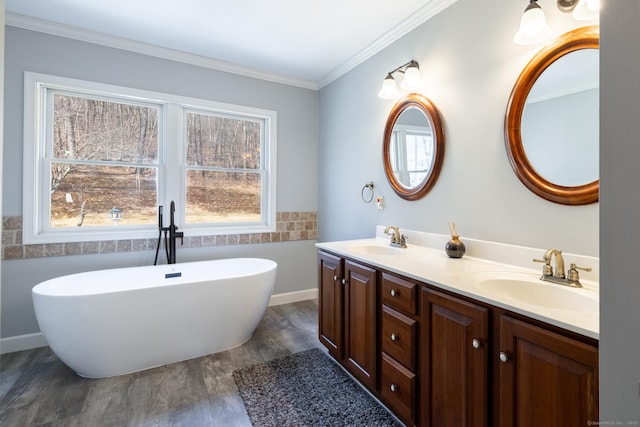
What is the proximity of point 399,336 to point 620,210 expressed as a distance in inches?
50.0

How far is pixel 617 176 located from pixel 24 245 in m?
3.58

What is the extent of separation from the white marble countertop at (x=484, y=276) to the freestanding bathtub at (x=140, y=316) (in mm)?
913

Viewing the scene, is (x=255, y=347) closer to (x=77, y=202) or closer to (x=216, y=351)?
(x=216, y=351)

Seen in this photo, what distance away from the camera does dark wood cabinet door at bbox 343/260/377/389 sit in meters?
1.81

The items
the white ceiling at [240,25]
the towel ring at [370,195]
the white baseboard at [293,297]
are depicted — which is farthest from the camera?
the white baseboard at [293,297]

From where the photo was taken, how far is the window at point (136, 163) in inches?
101

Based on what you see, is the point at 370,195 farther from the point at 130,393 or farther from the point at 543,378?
the point at 130,393

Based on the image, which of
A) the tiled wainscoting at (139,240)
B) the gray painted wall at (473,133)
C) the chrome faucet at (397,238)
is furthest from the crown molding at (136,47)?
the chrome faucet at (397,238)

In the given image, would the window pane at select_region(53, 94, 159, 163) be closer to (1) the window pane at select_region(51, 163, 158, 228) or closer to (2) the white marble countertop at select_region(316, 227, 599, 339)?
(1) the window pane at select_region(51, 163, 158, 228)

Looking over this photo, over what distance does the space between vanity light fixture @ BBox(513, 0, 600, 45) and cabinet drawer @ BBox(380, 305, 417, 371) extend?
1531 mm

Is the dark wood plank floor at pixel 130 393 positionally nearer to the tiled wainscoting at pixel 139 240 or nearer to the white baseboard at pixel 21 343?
the white baseboard at pixel 21 343

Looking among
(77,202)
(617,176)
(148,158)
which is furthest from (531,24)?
(77,202)

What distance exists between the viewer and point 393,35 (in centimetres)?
247

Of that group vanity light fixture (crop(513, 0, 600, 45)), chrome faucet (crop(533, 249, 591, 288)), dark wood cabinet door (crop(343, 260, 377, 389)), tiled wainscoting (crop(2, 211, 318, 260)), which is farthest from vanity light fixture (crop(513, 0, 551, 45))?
tiled wainscoting (crop(2, 211, 318, 260))
